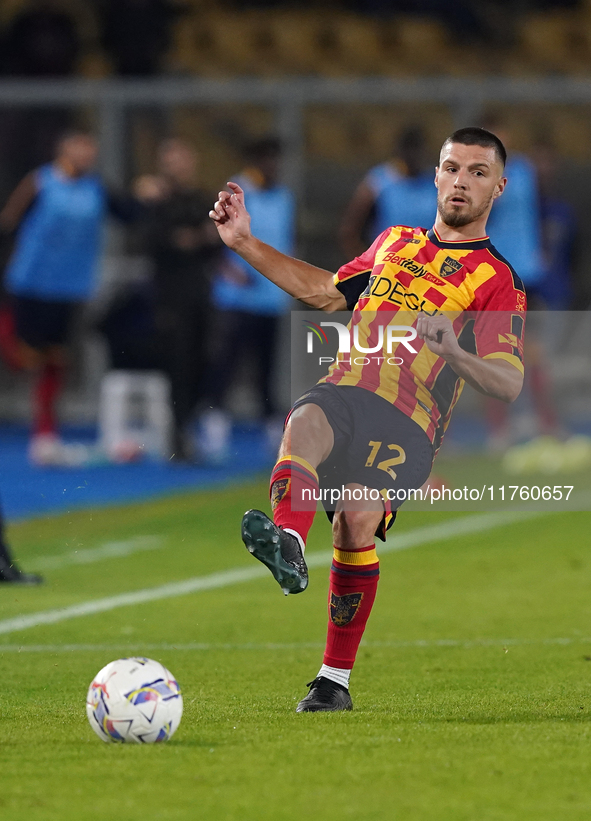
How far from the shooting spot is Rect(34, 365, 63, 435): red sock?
12219mm

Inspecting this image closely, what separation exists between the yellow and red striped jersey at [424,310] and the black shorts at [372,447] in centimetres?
6

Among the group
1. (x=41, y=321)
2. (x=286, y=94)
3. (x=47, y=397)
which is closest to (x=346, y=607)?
(x=47, y=397)

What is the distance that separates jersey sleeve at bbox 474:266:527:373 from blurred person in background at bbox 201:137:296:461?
758 centimetres

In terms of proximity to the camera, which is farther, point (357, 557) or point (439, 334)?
point (357, 557)

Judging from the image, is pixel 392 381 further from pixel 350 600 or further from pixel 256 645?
pixel 256 645

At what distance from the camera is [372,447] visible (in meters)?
4.93

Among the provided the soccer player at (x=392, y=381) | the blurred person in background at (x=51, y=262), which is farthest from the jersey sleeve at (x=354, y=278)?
the blurred person in background at (x=51, y=262)

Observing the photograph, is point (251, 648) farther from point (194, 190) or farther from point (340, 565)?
point (194, 190)

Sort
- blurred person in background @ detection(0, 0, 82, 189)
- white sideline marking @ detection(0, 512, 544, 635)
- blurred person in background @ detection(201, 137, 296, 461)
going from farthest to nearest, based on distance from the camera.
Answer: blurred person in background @ detection(0, 0, 82, 189) < blurred person in background @ detection(201, 137, 296, 461) < white sideline marking @ detection(0, 512, 544, 635)

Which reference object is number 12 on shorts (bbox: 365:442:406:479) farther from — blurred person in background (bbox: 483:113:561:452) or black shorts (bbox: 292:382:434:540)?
blurred person in background (bbox: 483:113:561:452)

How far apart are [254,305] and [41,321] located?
6.11 ft

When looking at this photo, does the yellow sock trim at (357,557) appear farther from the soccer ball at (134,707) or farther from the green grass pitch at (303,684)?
the soccer ball at (134,707)

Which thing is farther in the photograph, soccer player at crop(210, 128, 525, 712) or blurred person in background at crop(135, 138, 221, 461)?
blurred person in background at crop(135, 138, 221, 461)

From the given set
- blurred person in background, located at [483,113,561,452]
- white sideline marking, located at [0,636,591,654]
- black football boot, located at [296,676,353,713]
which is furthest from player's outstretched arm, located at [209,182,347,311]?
blurred person in background, located at [483,113,561,452]
